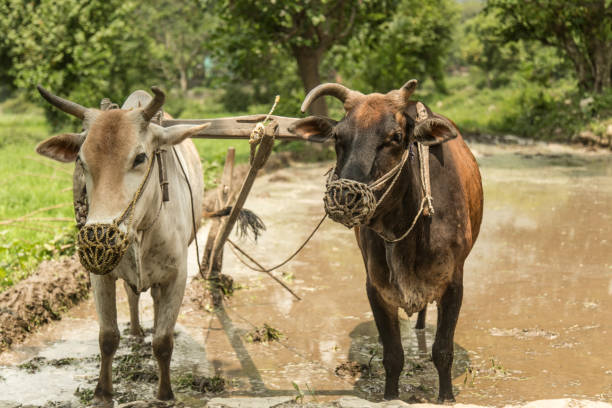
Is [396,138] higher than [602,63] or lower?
lower

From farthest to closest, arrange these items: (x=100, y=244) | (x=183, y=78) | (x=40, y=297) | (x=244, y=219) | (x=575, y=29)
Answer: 1. (x=183, y=78)
2. (x=575, y=29)
3. (x=244, y=219)
4. (x=40, y=297)
5. (x=100, y=244)

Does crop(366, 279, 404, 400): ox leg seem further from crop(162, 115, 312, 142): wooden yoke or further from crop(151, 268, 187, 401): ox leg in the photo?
crop(162, 115, 312, 142): wooden yoke

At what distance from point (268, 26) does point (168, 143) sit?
12.1 m

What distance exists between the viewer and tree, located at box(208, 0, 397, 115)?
49.6 ft

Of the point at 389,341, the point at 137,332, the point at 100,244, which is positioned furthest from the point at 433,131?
the point at 137,332

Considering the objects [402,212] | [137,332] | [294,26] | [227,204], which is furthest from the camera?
[294,26]

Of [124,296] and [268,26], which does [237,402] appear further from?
[268,26]

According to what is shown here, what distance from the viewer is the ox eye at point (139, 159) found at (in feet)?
12.5

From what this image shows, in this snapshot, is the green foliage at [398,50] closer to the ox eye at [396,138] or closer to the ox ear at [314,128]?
the ox ear at [314,128]

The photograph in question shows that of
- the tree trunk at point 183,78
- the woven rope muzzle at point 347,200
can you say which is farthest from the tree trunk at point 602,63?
the tree trunk at point 183,78

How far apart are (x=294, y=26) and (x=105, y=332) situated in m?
12.1

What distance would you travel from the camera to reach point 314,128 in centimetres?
439

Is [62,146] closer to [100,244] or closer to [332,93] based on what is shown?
[100,244]

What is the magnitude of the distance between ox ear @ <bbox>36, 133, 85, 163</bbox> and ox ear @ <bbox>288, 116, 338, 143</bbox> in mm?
1257
